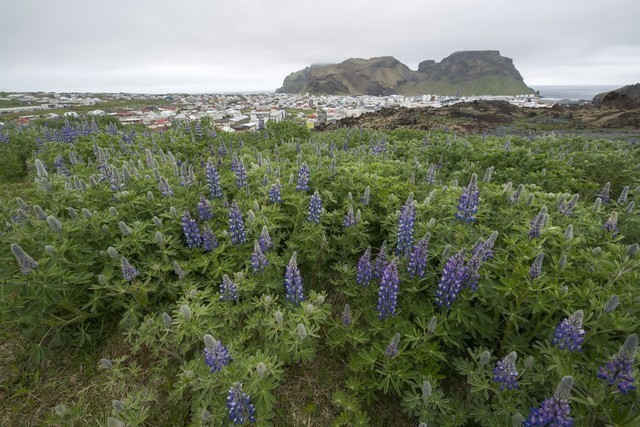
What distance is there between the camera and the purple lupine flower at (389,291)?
3018mm

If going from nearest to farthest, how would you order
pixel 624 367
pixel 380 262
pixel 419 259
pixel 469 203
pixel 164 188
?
1. pixel 624 367
2. pixel 419 259
3. pixel 380 262
4. pixel 469 203
5. pixel 164 188

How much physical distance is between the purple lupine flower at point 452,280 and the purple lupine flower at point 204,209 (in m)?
3.24

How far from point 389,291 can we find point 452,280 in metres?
0.63

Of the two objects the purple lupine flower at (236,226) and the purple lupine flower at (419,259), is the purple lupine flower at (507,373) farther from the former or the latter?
the purple lupine flower at (236,226)

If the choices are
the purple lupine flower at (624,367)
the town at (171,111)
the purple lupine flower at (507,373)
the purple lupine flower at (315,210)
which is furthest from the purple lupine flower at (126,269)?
the town at (171,111)

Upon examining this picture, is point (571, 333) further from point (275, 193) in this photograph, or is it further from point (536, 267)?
point (275, 193)

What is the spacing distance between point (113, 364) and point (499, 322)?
14.6ft

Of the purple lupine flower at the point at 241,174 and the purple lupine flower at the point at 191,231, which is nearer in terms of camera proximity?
the purple lupine flower at the point at 191,231

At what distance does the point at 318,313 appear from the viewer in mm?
3143

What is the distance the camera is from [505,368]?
2.49m

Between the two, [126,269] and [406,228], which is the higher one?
[406,228]

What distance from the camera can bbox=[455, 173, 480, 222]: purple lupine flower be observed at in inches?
148

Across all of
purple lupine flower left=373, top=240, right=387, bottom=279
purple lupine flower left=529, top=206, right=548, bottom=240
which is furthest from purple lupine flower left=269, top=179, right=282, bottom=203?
purple lupine flower left=529, top=206, right=548, bottom=240

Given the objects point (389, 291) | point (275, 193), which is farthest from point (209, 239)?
point (389, 291)
